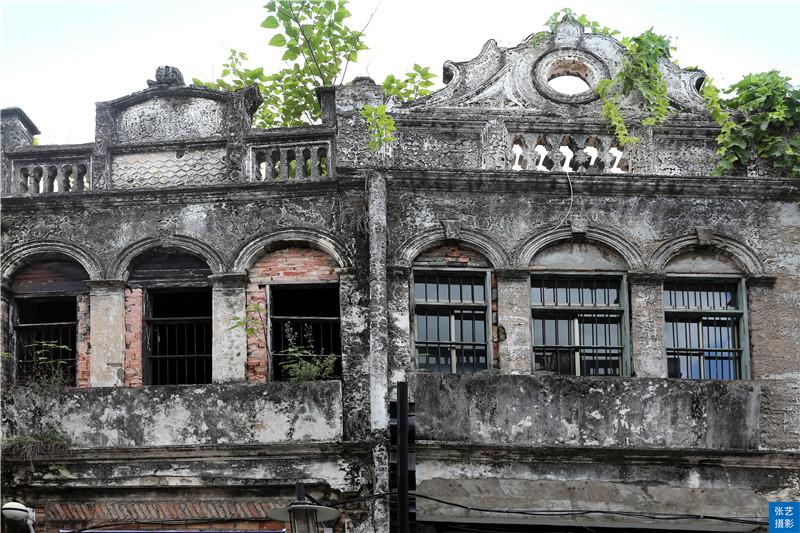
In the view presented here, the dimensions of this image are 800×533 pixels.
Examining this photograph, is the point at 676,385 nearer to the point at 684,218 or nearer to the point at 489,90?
the point at 684,218

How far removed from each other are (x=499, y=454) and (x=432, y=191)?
116 inches

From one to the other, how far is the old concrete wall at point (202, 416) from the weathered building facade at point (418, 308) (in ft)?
0.08

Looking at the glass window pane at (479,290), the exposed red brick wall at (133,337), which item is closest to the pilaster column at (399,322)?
the glass window pane at (479,290)

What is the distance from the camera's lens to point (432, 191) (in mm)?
13312

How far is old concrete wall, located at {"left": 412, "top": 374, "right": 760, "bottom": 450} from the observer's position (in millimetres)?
12492

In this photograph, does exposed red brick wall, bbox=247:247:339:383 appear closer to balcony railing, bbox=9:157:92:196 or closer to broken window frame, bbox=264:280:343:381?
broken window frame, bbox=264:280:343:381

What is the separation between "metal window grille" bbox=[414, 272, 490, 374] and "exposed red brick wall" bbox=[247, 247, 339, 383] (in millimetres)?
1021

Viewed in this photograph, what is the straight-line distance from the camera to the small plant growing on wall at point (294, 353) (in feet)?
41.6

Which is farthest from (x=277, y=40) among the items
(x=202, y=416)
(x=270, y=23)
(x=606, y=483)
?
(x=606, y=483)

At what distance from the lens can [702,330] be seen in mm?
13328

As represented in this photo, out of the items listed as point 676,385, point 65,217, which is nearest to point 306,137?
point 65,217

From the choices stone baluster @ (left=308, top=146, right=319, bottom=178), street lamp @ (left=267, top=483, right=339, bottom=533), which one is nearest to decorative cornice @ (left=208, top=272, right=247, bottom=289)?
stone baluster @ (left=308, top=146, right=319, bottom=178)

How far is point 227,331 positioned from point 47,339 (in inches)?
83.1

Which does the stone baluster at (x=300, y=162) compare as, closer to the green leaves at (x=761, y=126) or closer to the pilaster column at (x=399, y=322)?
the pilaster column at (x=399, y=322)
